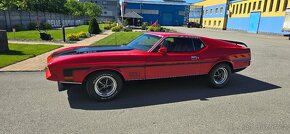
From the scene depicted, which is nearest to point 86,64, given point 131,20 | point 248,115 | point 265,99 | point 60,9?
point 248,115

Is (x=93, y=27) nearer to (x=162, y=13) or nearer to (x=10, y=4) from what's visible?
(x=10, y=4)

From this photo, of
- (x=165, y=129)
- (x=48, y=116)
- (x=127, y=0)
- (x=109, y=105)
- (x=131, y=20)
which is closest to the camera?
(x=165, y=129)

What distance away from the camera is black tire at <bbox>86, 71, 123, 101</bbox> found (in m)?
4.57

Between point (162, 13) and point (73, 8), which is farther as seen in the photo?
point (162, 13)

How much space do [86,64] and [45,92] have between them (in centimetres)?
166

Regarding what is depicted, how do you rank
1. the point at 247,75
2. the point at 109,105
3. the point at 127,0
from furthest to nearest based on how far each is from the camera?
the point at 127,0, the point at 247,75, the point at 109,105

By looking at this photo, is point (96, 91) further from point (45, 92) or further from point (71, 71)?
point (45, 92)

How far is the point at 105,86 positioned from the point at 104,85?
3cm

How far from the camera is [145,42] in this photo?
218 inches

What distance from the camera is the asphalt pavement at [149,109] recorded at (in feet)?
12.1

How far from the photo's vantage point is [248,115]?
4.27 metres

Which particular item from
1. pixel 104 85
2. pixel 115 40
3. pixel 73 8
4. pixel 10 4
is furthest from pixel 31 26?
pixel 73 8

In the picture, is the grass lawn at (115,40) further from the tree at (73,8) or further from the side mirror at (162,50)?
the tree at (73,8)

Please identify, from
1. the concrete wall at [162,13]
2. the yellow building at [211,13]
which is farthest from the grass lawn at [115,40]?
the concrete wall at [162,13]
